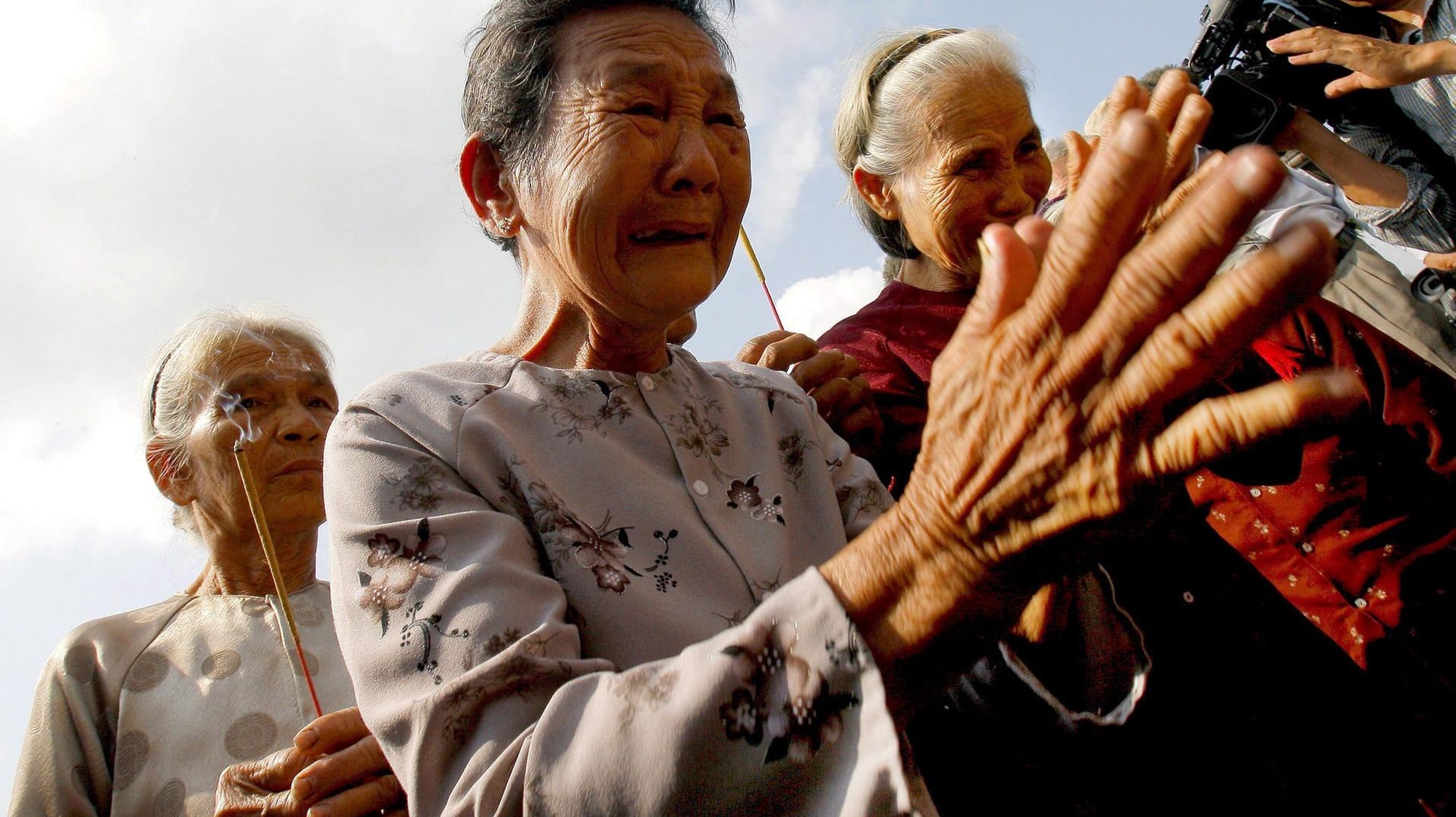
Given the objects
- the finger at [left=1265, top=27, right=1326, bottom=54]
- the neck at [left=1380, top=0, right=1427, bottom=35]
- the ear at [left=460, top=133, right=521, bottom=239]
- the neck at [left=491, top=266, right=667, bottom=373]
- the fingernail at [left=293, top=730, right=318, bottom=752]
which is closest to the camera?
the fingernail at [left=293, top=730, right=318, bottom=752]

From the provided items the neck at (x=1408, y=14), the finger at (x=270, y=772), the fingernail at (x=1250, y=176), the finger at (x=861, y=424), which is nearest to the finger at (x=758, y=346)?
the finger at (x=861, y=424)

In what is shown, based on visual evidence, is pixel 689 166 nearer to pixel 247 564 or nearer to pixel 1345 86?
pixel 247 564

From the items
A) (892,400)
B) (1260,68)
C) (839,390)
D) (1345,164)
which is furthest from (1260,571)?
(1260,68)

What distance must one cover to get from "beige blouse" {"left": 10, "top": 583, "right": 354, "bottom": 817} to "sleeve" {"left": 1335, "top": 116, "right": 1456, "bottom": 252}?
139 inches

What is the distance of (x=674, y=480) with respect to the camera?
5.51 feet

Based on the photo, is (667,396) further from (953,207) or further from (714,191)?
(953,207)

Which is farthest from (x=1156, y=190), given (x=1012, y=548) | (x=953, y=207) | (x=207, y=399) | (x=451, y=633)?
(x=207, y=399)

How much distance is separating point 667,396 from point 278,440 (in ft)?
5.42

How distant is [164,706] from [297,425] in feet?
2.83

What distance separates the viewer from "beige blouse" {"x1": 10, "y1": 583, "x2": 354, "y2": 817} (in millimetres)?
2297

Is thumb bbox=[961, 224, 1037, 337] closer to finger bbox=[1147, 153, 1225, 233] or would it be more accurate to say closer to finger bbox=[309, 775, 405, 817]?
finger bbox=[1147, 153, 1225, 233]

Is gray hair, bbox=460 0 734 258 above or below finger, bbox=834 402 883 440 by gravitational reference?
above

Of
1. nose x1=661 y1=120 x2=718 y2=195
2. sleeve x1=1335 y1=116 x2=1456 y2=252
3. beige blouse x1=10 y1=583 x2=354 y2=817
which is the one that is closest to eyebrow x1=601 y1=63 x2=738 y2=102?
nose x1=661 y1=120 x2=718 y2=195

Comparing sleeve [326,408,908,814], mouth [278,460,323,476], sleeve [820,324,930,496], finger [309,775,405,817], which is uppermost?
sleeve [326,408,908,814]
